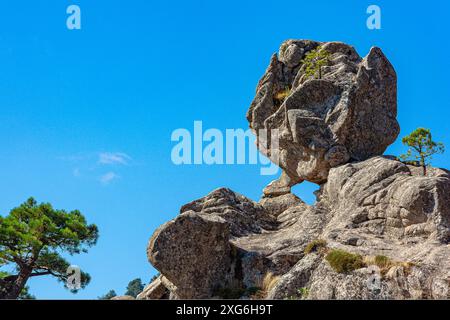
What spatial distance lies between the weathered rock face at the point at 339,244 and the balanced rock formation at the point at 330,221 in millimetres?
55

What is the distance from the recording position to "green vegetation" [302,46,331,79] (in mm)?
42656

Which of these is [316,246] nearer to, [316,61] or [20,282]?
[316,61]

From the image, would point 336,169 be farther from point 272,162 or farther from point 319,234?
point 272,162

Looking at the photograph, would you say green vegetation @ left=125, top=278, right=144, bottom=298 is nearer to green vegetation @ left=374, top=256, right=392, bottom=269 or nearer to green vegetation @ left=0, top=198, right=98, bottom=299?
green vegetation @ left=0, top=198, right=98, bottom=299

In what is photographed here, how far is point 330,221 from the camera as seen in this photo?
30.7 meters

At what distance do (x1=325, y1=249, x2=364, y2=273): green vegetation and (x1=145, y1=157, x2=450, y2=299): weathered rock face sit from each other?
30cm

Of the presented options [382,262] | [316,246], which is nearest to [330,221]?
[316,246]

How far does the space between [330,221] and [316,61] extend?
17.9 meters

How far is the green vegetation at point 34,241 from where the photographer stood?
139ft

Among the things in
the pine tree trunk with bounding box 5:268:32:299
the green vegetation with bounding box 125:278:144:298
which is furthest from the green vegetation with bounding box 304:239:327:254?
the green vegetation with bounding box 125:278:144:298

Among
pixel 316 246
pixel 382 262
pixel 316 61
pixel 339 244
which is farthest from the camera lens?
pixel 316 61

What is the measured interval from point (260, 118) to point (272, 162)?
4.71 m
